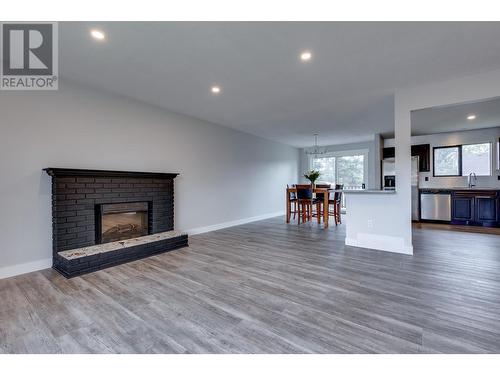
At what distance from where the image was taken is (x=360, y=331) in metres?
1.71

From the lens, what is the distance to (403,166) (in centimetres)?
359

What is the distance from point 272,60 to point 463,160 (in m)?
6.27

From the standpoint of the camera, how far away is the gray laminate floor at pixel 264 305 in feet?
5.28

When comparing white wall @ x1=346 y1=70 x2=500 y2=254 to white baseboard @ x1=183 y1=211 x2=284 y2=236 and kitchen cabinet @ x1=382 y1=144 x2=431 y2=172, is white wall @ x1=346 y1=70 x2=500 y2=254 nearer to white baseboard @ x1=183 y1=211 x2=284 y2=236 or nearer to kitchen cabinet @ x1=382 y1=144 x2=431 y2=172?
white baseboard @ x1=183 y1=211 x2=284 y2=236

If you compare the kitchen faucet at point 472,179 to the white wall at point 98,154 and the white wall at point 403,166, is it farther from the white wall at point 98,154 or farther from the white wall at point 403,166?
the white wall at point 98,154

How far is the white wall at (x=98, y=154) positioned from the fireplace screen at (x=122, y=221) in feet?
2.01

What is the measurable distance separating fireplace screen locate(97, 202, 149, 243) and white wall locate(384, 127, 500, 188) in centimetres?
681

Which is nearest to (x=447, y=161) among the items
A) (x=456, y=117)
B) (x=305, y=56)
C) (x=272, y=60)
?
(x=456, y=117)

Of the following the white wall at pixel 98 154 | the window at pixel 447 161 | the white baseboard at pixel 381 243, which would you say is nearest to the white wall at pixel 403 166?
the white baseboard at pixel 381 243

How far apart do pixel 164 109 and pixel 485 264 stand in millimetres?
5454

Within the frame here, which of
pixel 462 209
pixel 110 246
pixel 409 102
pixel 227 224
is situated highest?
pixel 409 102

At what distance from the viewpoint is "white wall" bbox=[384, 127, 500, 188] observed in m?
5.77

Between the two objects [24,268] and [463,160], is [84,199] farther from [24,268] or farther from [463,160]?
[463,160]

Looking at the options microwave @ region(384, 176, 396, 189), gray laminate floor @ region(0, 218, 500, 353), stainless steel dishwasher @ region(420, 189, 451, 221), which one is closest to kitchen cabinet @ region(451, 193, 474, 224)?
stainless steel dishwasher @ region(420, 189, 451, 221)
